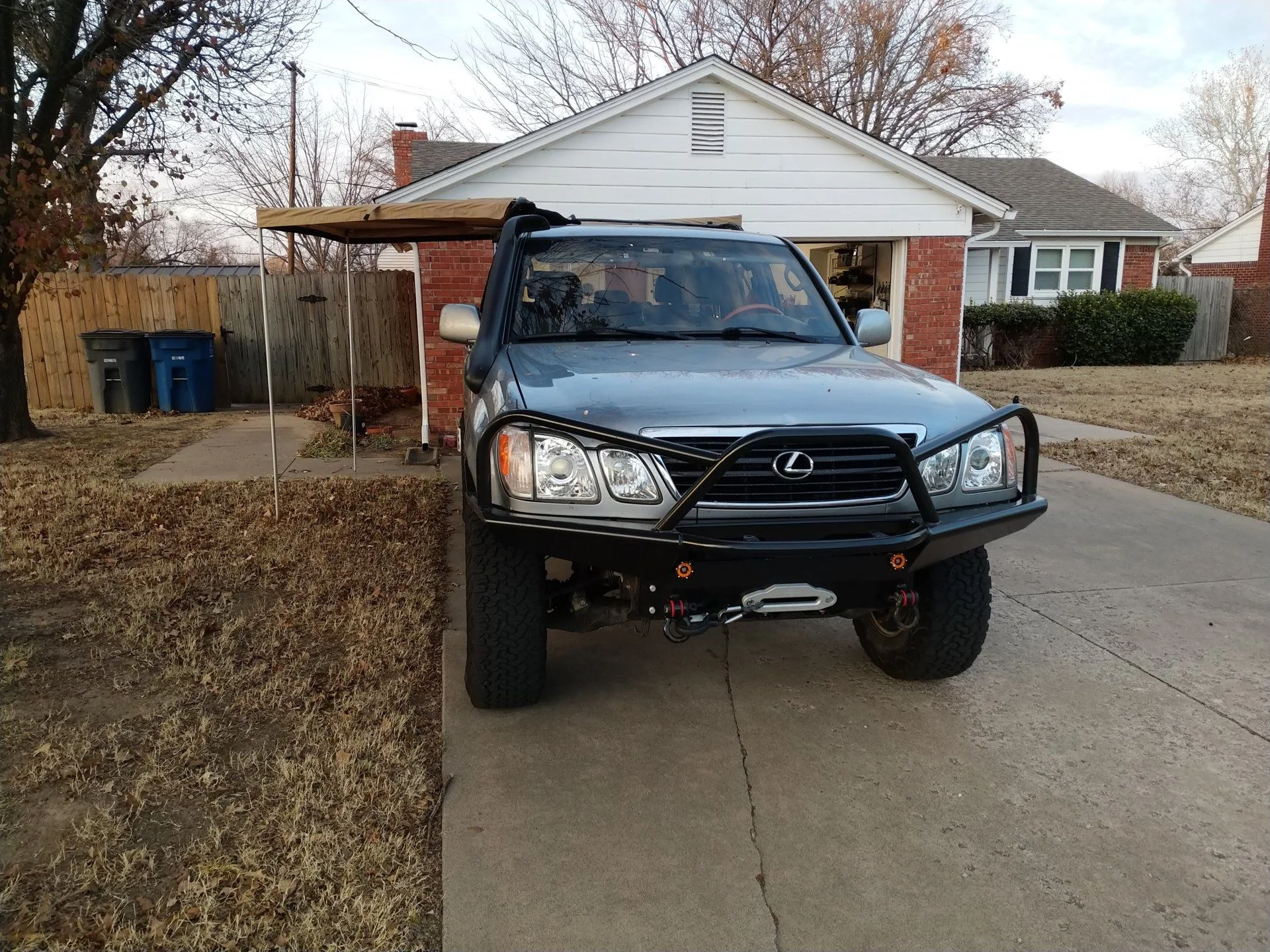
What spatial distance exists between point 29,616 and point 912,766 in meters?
4.08

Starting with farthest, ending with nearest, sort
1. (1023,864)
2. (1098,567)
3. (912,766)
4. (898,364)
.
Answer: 1. (1098,567)
2. (898,364)
3. (912,766)
4. (1023,864)

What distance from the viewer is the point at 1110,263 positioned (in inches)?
840

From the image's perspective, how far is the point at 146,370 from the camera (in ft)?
39.9

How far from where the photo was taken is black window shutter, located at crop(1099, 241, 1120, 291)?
2123 cm

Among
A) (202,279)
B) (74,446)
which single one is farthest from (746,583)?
(202,279)

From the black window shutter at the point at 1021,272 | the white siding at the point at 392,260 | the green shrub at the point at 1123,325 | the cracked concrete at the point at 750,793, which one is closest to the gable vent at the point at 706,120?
the cracked concrete at the point at 750,793

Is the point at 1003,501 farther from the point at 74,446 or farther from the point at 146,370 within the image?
the point at 146,370

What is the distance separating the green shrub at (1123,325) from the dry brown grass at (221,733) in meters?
18.0

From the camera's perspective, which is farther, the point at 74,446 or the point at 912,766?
the point at 74,446

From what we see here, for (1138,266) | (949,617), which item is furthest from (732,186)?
(1138,266)

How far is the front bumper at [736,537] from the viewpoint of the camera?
8.79ft

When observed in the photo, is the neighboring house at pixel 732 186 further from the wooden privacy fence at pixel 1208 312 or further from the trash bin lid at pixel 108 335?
the wooden privacy fence at pixel 1208 312

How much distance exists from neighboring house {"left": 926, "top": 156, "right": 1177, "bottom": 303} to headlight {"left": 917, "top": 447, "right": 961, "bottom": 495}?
1887cm

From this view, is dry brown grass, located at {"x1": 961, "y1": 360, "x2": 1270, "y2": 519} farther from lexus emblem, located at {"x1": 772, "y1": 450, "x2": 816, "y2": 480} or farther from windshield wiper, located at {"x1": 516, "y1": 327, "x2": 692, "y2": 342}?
lexus emblem, located at {"x1": 772, "y1": 450, "x2": 816, "y2": 480}
